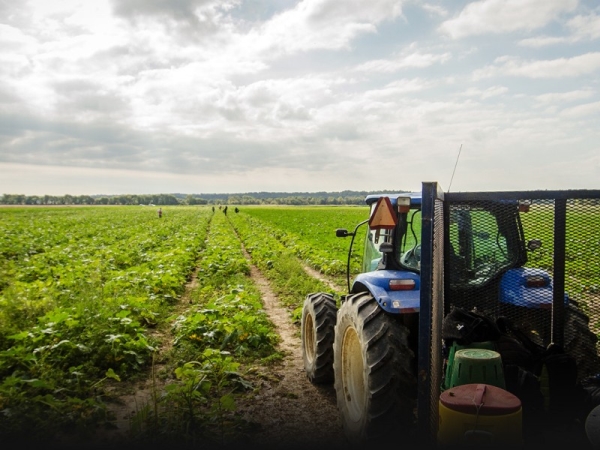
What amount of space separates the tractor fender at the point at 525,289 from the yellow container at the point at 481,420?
1.25 meters

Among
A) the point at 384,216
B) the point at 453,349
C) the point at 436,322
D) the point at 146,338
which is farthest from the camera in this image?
the point at 146,338

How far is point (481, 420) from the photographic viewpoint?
2.62m

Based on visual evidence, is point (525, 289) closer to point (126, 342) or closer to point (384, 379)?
point (384, 379)

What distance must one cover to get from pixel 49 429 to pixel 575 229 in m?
4.75

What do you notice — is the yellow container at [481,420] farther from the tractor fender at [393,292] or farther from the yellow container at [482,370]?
the tractor fender at [393,292]

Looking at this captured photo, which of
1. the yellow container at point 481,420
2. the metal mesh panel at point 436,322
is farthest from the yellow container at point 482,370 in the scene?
the yellow container at point 481,420

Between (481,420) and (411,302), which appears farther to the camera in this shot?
(411,302)

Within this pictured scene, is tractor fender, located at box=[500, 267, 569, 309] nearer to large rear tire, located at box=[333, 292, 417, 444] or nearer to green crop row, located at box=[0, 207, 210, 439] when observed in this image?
large rear tire, located at box=[333, 292, 417, 444]

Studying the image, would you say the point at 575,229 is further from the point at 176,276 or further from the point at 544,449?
the point at 176,276

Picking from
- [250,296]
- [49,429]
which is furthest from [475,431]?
[250,296]

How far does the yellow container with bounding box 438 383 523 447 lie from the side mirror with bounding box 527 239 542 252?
1.55m

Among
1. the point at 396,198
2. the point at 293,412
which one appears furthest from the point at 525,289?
the point at 293,412

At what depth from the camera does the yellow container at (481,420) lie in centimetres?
259

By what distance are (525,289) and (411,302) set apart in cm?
97
